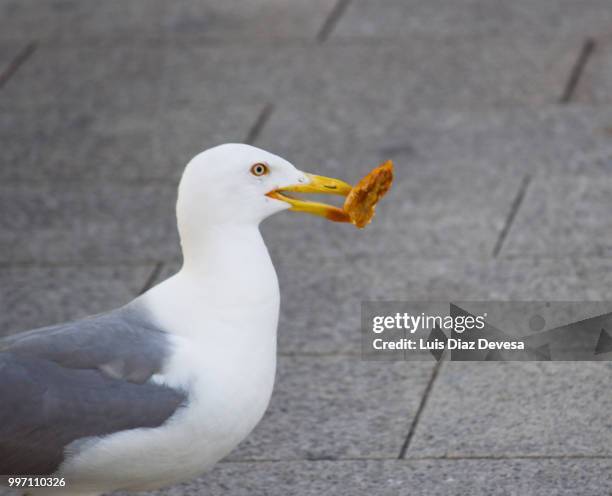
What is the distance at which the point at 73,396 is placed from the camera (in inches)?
162

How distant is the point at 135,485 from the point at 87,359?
44 cm

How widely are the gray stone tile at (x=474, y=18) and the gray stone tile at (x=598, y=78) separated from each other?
0.32 meters

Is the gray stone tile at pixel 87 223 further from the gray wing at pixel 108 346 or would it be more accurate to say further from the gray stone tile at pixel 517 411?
the gray wing at pixel 108 346

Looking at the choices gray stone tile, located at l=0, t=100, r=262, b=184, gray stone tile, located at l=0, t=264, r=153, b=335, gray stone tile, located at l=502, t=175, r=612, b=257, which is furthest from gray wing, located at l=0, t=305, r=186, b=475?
gray stone tile, located at l=0, t=100, r=262, b=184

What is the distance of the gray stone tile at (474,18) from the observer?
32.2 feet

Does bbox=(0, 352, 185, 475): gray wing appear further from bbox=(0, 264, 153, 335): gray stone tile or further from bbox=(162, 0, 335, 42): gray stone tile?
bbox=(162, 0, 335, 42): gray stone tile

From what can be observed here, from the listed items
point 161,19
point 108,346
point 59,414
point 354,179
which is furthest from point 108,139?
point 59,414

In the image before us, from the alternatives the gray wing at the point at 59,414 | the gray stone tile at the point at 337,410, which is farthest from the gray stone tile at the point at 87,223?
the gray wing at the point at 59,414

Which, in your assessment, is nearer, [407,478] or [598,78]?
[407,478]

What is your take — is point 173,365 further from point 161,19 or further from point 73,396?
point 161,19

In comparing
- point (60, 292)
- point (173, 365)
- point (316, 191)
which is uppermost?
point (316, 191)

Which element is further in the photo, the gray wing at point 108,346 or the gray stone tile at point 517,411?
the gray stone tile at point 517,411

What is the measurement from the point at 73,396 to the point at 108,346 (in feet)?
0.63

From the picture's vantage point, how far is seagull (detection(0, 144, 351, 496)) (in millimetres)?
4109
